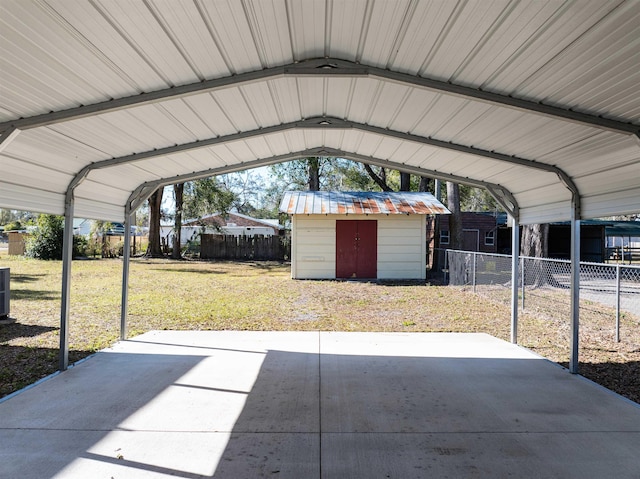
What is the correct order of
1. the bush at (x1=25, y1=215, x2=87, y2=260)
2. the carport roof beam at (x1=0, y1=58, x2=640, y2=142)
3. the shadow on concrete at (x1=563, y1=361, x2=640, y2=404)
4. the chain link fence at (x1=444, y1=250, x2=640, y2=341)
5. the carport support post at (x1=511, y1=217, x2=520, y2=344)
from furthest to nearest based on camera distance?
the bush at (x1=25, y1=215, x2=87, y2=260) → the chain link fence at (x1=444, y1=250, x2=640, y2=341) → the carport support post at (x1=511, y1=217, x2=520, y2=344) → the shadow on concrete at (x1=563, y1=361, x2=640, y2=404) → the carport roof beam at (x1=0, y1=58, x2=640, y2=142)

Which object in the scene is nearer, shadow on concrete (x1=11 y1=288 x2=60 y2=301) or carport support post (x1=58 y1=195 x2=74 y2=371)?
carport support post (x1=58 y1=195 x2=74 y2=371)

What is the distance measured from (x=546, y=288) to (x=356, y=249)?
5.87 m

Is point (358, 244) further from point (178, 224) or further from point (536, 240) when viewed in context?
point (178, 224)

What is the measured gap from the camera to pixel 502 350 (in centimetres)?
639

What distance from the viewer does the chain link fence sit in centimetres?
895

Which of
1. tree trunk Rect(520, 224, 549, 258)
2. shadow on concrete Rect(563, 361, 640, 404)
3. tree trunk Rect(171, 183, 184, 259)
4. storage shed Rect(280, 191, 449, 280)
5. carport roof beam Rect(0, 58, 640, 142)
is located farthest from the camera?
tree trunk Rect(171, 183, 184, 259)

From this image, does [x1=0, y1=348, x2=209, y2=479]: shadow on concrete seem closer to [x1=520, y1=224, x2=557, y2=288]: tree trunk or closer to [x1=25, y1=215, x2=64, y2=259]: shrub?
[x1=520, y1=224, x2=557, y2=288]: tree trunk

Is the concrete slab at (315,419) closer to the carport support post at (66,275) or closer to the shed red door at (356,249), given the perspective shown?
the carport support post at (66,275)

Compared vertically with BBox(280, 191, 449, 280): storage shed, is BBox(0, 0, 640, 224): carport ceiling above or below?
above

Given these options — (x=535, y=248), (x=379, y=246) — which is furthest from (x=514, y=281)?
(x=379, y=246)

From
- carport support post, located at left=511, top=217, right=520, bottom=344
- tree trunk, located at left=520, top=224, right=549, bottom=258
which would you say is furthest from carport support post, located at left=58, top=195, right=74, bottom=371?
tree trunk, located at left=520, top=224, right=549, bottom=258

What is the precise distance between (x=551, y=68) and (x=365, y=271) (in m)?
12.0

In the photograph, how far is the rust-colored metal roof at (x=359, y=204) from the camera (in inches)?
571

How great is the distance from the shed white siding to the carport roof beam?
11.0 m
